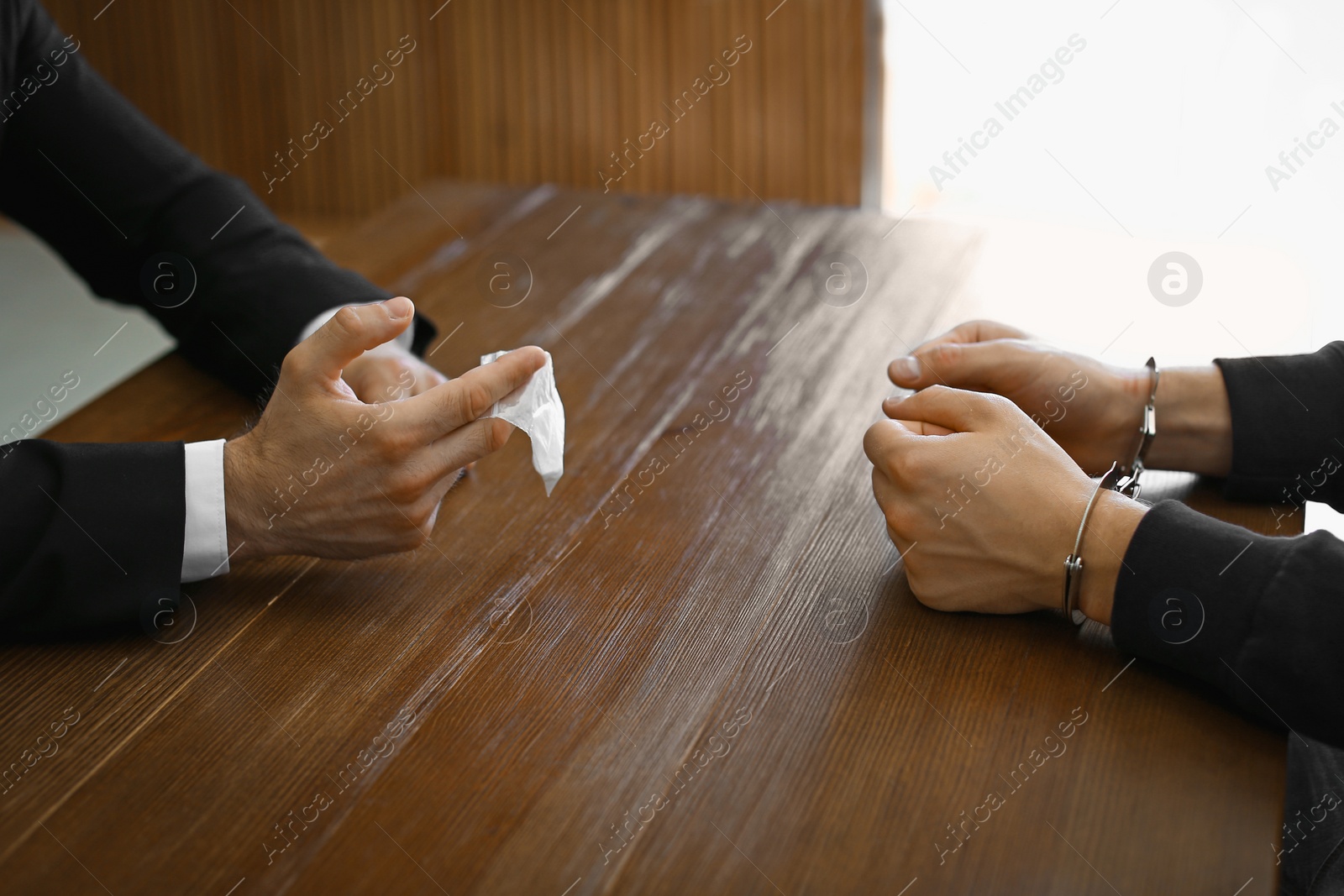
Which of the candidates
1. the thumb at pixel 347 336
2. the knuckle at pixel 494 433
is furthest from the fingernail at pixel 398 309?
the knuckle at pixel 494 433

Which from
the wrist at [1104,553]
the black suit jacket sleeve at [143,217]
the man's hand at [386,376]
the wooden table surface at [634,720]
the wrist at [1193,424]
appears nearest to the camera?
the wooden table surface at [634,720]

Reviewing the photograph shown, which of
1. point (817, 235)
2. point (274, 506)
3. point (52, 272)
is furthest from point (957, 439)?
point (52, 272)

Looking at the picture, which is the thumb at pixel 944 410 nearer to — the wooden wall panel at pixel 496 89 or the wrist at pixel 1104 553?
the wrist at pixel 1104 553

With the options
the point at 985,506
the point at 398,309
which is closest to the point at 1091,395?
the point at 985,506

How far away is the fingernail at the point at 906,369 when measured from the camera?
1006 millimetres

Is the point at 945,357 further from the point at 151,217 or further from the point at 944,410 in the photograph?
the point at 151,217

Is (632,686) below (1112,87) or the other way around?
the other way around

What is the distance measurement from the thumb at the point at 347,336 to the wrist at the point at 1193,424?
67 centimetres

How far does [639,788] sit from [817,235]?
1.02 m

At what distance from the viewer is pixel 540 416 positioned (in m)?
0.88

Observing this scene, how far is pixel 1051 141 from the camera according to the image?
277cm

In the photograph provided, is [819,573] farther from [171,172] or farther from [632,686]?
[171,172]

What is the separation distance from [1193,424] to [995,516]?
0.93 ft

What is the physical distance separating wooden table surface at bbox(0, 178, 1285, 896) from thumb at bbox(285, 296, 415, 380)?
0.59 ft
